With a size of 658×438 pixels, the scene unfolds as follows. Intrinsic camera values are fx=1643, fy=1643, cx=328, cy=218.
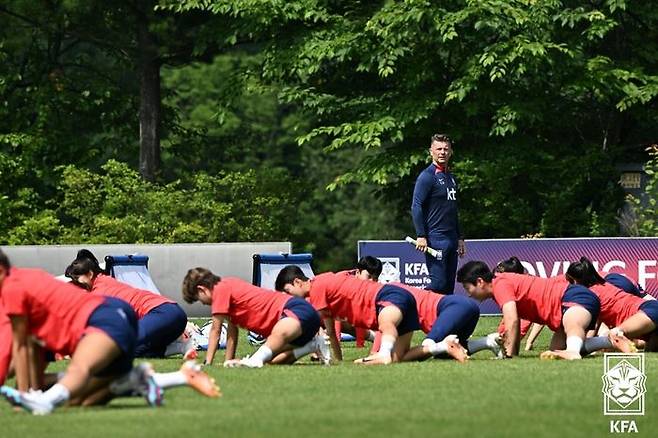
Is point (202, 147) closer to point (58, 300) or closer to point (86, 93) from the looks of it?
point (86, 93)

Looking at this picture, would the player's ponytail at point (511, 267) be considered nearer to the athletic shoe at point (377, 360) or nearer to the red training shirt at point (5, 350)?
the athletic shoe at point (377, 360)

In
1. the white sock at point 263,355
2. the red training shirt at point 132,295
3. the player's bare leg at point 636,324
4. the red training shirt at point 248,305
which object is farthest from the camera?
the red training shirt at point 132,295

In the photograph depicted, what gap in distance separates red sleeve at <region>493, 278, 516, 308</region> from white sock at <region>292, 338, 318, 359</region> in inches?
78.0

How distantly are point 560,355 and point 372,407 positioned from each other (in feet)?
15.9

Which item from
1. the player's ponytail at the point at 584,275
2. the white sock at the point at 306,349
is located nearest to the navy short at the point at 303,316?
the white sock at the point at 306,349

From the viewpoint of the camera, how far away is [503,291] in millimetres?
16391

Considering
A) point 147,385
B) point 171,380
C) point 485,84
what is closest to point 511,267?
point 171,380

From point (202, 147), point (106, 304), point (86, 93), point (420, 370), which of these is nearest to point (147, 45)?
point (86, 93)

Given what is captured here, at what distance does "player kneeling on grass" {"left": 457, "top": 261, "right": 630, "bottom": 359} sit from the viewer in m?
16.1

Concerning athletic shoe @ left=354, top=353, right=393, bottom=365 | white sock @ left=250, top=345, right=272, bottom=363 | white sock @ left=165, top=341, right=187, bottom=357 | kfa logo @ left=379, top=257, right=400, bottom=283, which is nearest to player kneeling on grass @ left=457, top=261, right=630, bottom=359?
athletic shoe @ left=354, top=353, right=393, bottom=365

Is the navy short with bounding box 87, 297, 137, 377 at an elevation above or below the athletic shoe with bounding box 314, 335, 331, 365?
above

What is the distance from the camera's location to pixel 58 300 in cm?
1147

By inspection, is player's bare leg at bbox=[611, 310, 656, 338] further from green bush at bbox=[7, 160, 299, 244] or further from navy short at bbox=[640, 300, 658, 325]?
green bush at bbox=[7, 160, 299, 244]

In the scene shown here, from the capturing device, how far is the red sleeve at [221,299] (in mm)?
15477
